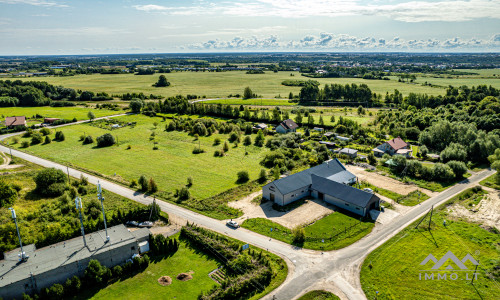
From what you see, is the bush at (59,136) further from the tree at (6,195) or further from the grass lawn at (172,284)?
the grass lawn at (172,284)

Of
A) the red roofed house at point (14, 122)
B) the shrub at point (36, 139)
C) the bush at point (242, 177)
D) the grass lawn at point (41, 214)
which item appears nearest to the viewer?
the grass lawn at point (41, 214)

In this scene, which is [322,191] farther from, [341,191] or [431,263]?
[431,263]

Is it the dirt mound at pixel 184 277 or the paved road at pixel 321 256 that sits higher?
the dirt mound at pixel 184 277

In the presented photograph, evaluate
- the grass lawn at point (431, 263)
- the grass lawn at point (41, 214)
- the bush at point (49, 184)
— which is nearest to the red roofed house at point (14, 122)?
the grass lawn at point (41, 214)

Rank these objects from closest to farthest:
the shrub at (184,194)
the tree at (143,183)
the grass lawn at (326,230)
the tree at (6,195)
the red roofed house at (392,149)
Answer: the grass lawn at (326,230), the tree at (6,195), the shrub at (184,194), the tree at (143,183), the red roofed house at (392,149)

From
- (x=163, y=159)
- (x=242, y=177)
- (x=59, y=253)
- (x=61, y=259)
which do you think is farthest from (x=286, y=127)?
(x=61, y=259)

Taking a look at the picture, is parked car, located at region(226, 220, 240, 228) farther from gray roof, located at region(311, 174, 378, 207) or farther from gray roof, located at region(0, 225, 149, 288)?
gray roof, located at region(311, 174, 378, 207)

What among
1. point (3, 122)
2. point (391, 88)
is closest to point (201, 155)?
point (3, 122)

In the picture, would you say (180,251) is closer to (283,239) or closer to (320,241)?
(283,239)
